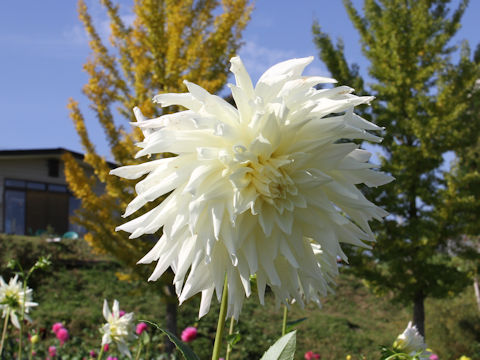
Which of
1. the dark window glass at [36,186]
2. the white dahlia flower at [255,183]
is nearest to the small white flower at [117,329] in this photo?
the white dahlia flower at [255,183]

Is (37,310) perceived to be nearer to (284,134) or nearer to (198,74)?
(198,74)

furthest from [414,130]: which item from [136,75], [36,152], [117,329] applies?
[36,152]

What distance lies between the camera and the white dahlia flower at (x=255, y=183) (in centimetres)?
85

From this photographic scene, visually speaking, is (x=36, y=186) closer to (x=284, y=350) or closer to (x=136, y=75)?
(x=136, y=75)

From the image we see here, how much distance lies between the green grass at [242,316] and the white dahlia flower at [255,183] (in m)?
6.24

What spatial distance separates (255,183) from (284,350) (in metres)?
0.29

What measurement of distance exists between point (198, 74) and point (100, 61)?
1.53 meters

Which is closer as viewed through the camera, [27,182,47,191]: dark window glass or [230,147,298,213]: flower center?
[230,147,298,213]: flower center

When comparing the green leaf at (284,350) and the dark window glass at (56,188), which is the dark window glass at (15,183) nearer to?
the dark window glass at (56,188)

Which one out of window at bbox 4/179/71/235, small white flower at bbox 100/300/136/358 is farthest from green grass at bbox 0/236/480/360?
window at bbox 4/179/71/235

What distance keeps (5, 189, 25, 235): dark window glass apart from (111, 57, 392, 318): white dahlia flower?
17078 millimetres

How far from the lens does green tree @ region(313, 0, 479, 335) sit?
8.20m

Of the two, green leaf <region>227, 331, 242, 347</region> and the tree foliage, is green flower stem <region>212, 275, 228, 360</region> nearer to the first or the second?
green leaf <region>227, 331, 242, 347</region>

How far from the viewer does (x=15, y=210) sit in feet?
55.0
